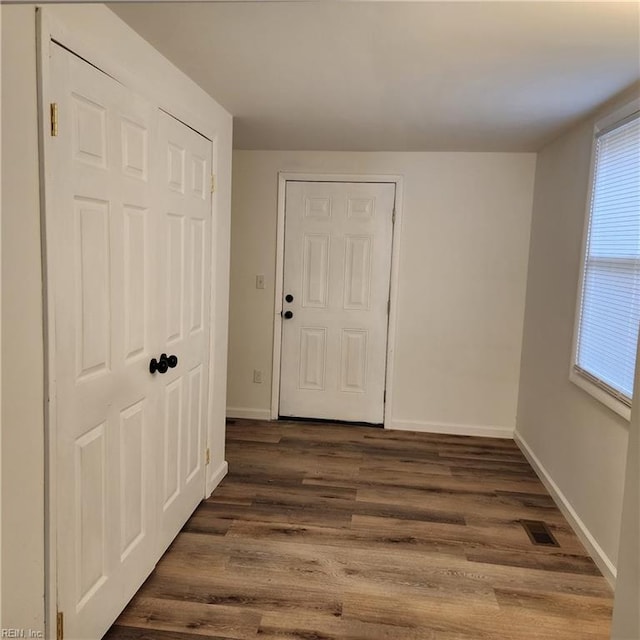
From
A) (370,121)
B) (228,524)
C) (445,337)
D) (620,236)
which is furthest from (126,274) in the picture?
(445,337)

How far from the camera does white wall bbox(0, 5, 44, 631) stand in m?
1.37

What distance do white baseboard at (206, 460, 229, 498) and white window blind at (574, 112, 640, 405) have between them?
214 cm

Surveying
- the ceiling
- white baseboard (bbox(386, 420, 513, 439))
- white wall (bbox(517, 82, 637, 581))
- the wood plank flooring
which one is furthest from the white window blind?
white baseboard (bbox(386, 420, 513, 439))

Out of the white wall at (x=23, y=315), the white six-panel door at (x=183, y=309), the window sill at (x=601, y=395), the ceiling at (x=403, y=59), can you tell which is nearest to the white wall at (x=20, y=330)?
the white wall at (x=23, y=315)

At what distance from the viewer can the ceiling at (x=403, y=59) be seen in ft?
5.86

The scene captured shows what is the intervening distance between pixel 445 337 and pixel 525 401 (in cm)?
Result: 76

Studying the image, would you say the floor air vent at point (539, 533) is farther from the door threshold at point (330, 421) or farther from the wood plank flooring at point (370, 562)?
the door threshold at point (330, 421)

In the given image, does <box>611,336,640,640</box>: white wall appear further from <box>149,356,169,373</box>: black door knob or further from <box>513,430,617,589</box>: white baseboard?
<box>149,356,169,373</box>: black door knob

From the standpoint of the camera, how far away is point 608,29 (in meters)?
1.84

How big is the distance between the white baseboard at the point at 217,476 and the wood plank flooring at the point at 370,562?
0.07m

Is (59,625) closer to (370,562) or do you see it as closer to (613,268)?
(370,562)

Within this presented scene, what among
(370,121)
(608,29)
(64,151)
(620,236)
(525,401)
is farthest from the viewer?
(525,401)

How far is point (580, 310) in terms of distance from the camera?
2.97 m

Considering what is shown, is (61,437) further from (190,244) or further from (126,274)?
(190,244)
